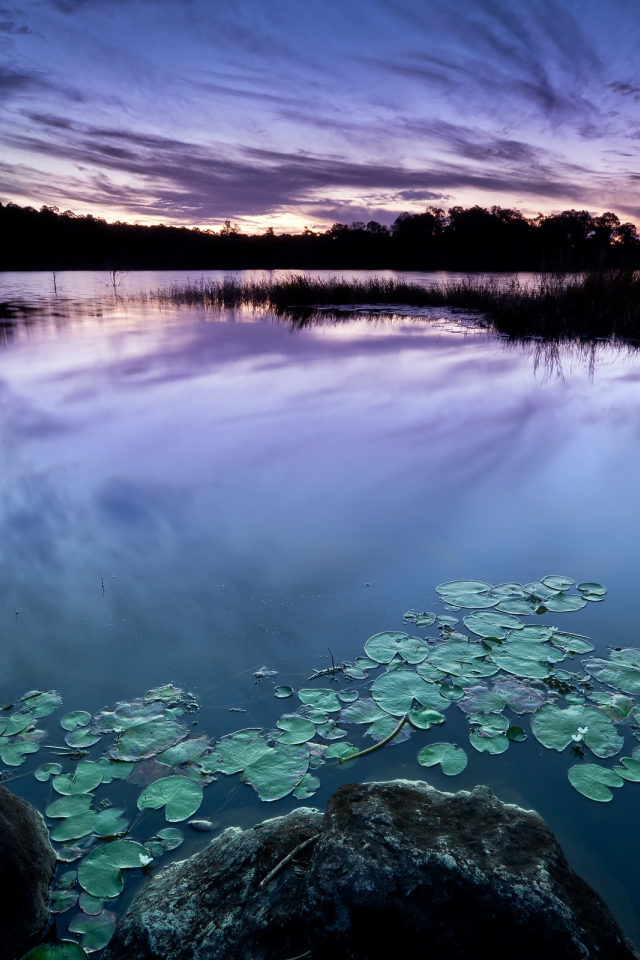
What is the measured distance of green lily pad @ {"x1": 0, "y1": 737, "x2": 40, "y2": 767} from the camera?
1.92m

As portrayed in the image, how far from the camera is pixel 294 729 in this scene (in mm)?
2033

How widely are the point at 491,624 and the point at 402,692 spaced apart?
647mm

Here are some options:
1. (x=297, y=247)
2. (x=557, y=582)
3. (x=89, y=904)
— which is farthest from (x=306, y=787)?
(x=297, y=247)

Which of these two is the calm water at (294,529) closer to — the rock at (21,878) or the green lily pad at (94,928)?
the green lily pad at (94,928)

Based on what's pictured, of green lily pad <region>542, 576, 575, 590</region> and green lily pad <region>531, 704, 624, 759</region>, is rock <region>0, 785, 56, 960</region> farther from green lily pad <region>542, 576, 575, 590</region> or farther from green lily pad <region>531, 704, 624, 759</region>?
green lily pad <region>542, 576, 575, 590</region>

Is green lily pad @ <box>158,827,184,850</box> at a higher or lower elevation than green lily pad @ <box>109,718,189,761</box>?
lower

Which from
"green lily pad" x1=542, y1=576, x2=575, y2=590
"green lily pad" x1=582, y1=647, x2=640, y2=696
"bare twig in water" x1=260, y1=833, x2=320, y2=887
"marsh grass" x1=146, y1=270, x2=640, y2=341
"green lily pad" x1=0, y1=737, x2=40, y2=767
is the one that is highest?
"marsh grass" x1=146, y1=270, x2=640, y2=341

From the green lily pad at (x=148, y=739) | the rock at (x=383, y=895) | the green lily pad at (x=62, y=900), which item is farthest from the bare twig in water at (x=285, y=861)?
the green lily pad at (x=148, y=739)

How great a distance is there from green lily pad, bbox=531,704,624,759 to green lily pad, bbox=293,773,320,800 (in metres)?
0.79

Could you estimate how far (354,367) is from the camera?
9.70 meters

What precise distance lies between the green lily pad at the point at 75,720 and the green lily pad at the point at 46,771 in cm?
17

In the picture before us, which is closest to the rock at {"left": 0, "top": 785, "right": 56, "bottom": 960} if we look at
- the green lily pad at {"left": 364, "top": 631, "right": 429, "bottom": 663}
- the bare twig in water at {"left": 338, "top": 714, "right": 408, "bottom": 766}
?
the bare twig in water at {"left": 338, "top": 714, "right": 408, "bottom": 766}

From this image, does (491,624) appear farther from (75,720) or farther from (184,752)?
(75,720)

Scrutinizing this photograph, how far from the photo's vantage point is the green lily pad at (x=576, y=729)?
196 centimetres
